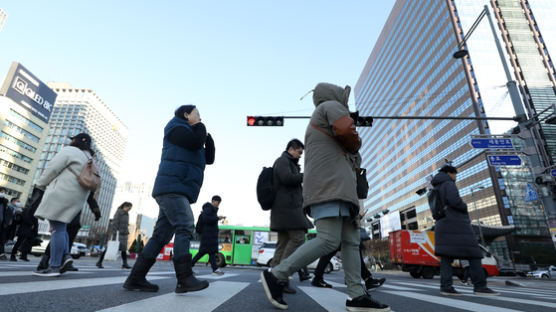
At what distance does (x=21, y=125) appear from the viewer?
68.2 m

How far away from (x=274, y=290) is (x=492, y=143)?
11.8 m

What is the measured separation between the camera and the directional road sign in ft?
34.8

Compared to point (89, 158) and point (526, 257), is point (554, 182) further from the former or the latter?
point (526, 257)

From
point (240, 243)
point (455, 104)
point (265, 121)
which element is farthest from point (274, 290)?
point (455, 104)

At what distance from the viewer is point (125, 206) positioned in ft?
26.4

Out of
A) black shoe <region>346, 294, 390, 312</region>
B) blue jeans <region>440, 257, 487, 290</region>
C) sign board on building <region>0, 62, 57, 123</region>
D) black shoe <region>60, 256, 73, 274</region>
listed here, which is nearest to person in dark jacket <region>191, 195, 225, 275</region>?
black shoe <region>60, 256, 73, 274</region>

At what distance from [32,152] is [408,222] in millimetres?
94520

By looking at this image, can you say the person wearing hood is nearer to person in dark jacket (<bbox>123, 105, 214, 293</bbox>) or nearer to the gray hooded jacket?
the gray hooded jacket

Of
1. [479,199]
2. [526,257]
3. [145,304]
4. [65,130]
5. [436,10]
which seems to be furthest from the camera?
[65,130]

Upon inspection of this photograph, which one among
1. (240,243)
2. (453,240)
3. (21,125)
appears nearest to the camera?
(453,240)

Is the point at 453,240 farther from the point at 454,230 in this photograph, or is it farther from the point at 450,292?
the point at 450,292

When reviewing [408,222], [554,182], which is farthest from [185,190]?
[408,222]

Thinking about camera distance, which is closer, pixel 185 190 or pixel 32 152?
pixel 185 190

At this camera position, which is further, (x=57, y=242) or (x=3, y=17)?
(x=3, y=17)
